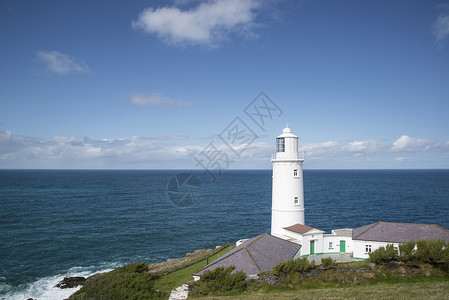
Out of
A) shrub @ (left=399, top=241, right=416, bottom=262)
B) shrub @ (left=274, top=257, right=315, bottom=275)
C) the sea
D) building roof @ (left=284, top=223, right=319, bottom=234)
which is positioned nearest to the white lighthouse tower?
building roof @ (left=284, top=223, right=319, bottom=234)

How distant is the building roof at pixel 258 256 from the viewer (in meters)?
19.1

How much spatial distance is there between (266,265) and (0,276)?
24414mm

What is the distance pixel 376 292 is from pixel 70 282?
77.3 ft

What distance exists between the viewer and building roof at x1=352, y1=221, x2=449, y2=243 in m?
22.5

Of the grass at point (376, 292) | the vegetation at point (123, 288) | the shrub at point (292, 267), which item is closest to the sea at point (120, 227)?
the vegetation at point (123, 288)

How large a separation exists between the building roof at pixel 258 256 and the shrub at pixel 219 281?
2.86 feet

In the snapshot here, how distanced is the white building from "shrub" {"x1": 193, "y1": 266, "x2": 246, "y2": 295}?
27.6 feet

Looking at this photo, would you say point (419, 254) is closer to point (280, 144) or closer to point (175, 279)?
point (280, 144)

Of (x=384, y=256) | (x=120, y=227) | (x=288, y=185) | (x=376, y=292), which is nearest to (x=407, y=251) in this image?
(x=384, y=256)

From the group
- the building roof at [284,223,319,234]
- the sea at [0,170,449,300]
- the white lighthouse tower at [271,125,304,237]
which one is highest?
the white lighthouse tower at [271,125,304,237]

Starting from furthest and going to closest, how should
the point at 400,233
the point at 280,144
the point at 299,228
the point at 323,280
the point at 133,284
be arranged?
1. the point at 280,144
2. the point at 299,228
3. the point at 400,233
4. the point at 323,280
5. the point at 133,284

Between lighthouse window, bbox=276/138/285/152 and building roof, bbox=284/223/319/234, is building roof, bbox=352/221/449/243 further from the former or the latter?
lighthouse window, bbox=276/138/285/152

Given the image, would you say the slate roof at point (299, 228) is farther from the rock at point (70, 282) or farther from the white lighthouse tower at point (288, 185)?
the rock at point (70, 282)

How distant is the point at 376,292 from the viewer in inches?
621
